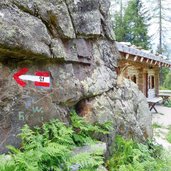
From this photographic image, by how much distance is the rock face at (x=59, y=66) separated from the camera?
371 cm

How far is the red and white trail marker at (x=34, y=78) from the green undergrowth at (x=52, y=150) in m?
0.61

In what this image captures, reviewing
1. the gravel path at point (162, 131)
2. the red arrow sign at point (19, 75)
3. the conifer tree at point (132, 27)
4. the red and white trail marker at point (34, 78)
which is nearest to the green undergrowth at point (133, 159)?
the gravel path at point (162, 131)

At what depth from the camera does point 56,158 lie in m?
3.42

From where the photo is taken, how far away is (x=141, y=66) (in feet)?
44.9

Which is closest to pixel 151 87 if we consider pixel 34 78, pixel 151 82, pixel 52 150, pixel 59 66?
pixel 151 82

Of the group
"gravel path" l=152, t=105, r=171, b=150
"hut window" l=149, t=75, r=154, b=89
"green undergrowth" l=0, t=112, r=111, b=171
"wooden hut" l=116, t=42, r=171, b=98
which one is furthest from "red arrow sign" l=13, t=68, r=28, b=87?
"hut window" l=149, t=75, r=154, b=89

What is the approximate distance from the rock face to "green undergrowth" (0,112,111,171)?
188 mm

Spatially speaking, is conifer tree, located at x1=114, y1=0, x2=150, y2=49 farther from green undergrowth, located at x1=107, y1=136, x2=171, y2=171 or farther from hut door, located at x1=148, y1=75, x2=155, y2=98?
green undergrowth, located at x1=107, y1=136, x2=171, y2=171

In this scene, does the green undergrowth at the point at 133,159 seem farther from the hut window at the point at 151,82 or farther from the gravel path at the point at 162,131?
the hut window at the point at 151,82

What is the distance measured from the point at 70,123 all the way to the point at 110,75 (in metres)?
1.63

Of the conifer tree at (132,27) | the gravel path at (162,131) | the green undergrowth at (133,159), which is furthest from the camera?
the conifer tree at (132,27)

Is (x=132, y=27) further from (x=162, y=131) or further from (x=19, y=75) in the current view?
(x=19, y=75)

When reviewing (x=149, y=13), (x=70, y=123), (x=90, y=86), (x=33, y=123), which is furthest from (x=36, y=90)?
(x=149, y=13)

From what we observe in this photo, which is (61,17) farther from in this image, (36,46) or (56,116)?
(56,116)
